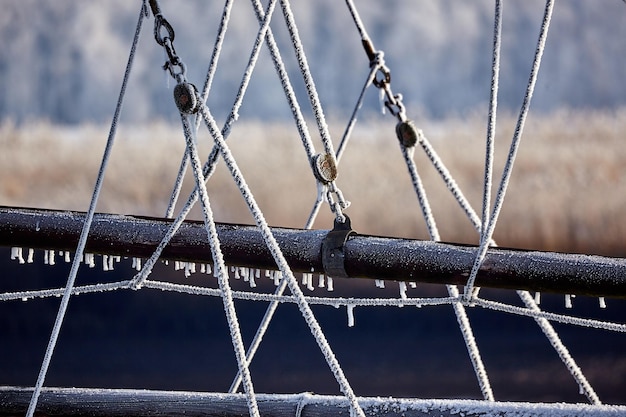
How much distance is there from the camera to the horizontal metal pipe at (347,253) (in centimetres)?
→ 331

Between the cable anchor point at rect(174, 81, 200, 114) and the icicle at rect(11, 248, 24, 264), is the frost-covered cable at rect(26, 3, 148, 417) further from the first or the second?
the icicle at rect(11, 248, 24, 264)

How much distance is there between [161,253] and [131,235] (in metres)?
0.22

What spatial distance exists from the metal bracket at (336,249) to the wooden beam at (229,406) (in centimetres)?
51

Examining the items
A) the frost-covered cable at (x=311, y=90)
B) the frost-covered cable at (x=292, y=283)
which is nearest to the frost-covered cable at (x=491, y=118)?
the frost-covered cable at (x=311, y=90)

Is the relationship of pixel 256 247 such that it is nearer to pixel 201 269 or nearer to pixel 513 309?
pixel 201 269

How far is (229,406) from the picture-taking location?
11.9 ft

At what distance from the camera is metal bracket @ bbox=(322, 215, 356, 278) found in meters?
3.50

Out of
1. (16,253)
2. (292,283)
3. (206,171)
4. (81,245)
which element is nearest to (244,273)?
(206,171)

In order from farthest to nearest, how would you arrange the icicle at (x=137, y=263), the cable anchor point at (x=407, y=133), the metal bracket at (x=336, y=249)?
1. the cable anchor point at (x=407, y=133)
2. the icicle at (x=137, y=263)
3. the metal bracket at (x=336, y=249)

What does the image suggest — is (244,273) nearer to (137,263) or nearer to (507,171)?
(137,263)

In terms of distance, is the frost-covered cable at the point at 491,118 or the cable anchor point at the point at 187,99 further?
the frost-covered cable at the point at 491,118

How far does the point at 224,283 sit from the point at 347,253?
0.63 m

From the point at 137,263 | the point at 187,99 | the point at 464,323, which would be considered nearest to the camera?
the point at 187,99

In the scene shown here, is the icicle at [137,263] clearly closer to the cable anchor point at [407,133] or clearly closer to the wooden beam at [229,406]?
the wooden beam at [229,406]
